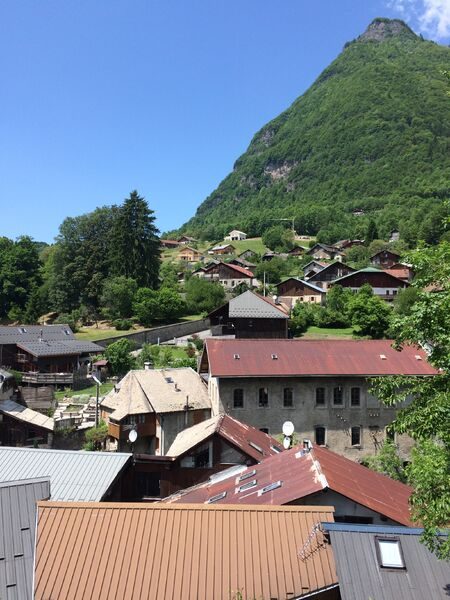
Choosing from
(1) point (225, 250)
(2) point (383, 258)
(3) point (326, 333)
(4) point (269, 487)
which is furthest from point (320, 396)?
(1) point (225, 250)

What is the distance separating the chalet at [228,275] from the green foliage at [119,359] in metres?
44.0

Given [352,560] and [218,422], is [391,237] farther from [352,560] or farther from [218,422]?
[352,560]

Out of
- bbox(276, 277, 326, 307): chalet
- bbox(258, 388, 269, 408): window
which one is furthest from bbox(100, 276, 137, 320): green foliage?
bbox(258, 388, 269, 408): window

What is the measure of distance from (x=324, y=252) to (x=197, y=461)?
331 feet

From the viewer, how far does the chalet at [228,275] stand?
91.5 m

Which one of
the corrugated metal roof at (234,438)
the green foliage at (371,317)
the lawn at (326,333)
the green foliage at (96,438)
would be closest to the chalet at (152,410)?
the green foliage at (96,438)

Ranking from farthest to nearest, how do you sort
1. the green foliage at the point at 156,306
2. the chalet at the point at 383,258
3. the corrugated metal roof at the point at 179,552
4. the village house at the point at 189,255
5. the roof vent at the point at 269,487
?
the village house at the point at 189,255
the chalet at the point at 383,258
the green foliage at the point at 156,306
the roof vent at the point at 269,487
the corrugated metal roof at the point at 179,552

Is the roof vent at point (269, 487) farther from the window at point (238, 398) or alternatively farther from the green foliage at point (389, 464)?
the window at point (238, 398)

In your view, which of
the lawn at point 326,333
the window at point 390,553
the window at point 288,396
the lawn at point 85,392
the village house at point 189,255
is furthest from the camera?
the village house at point 189,255

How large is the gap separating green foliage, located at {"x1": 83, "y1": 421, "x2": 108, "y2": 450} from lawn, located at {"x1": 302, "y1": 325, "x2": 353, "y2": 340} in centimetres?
2879

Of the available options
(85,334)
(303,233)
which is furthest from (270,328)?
(303,233)

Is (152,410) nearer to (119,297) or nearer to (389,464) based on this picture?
(389,464)

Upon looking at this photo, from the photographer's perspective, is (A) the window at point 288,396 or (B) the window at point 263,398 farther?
(A) the window at point 288,396

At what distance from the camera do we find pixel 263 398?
30.7m
